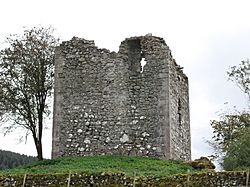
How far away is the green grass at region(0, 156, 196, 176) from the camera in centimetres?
2042

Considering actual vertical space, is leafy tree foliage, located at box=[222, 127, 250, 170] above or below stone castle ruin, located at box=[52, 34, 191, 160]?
below

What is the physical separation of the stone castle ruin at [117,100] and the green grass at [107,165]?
1.21 m

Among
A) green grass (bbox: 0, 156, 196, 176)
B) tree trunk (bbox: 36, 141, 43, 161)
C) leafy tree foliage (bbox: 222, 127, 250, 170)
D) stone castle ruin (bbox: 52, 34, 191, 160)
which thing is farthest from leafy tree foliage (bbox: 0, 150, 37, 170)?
leafy tree foliage (bbox: 222, 127, 250, 170)

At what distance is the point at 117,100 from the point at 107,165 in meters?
4.25

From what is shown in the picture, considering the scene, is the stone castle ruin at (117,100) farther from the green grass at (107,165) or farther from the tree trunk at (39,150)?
the tree trunk at (39,150)

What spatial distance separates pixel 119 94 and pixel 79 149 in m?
2.93

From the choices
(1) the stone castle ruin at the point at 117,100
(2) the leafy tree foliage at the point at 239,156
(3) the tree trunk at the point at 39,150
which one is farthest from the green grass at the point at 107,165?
(3) the tree trunk at the point at 39,150

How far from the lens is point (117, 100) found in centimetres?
2516

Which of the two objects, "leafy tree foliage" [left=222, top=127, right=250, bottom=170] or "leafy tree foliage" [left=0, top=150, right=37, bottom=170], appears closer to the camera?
"leafy tree foliage" [left=222, top=127, right=250, bottom=170]

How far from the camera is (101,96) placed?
83.4 ft

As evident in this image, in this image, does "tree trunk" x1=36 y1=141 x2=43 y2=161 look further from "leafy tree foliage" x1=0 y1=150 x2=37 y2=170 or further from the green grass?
"leafy tree foliage" x1=0 y1=150 x2=37 y2=170

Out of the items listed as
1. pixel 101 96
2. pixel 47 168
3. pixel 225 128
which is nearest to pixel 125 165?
pixel 47 168

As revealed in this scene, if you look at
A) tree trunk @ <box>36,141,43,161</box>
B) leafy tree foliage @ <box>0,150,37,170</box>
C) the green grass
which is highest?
→ leafy tree foliage @ <box>0,150,37,170</box>

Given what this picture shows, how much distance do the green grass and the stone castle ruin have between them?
3.96 feet
